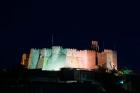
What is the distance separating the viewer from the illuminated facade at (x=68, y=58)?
4678 cm

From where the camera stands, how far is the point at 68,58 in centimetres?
4712

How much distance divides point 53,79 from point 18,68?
5428 mm

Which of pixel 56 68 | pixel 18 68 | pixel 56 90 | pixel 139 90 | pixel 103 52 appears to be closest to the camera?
pixel 56 90

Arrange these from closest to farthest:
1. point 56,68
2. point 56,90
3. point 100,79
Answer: point 56,90 → point 100,79 → point 56,68

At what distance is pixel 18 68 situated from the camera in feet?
141

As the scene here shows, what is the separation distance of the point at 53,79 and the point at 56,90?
9300mm

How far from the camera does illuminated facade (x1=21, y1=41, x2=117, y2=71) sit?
4678 centimetres

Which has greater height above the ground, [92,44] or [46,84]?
[92,44]

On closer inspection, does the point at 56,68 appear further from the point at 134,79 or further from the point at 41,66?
the point at 134,79

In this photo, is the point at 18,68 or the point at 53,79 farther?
the point at 18,68

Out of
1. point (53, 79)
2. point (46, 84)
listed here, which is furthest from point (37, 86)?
point (53, 79)

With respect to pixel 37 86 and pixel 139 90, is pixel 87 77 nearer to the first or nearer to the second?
pixel 139 90

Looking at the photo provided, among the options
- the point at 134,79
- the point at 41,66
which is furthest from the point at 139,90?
the point at 41,66

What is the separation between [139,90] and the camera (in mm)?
37219
